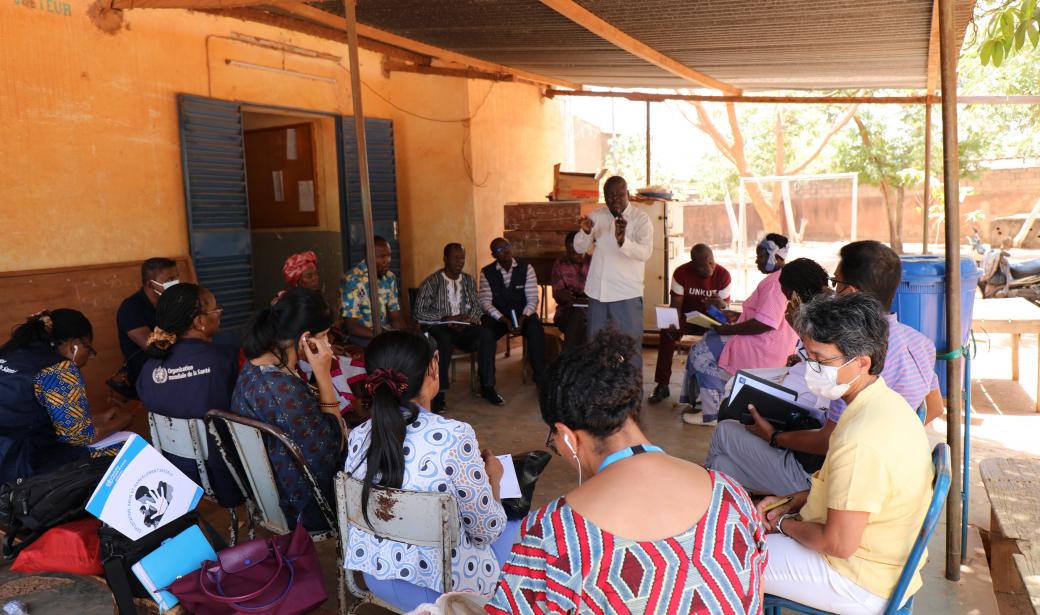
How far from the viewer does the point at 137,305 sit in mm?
4598

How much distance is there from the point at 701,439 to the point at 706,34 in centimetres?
276

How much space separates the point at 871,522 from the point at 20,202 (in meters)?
4.81

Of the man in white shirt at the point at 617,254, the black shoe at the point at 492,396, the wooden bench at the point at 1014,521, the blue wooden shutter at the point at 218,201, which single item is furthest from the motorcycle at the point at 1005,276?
the blue wooden shutter at the point at 218,201

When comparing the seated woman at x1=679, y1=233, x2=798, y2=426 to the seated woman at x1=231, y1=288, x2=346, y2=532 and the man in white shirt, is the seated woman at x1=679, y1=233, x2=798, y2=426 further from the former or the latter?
the seated woman at x1=231, y1=288, x2=346, y2=532

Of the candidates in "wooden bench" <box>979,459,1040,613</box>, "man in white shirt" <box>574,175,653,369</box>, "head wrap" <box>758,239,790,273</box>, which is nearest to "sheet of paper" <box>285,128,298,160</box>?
"man in white shirt" <box>574,175,653,369</box>

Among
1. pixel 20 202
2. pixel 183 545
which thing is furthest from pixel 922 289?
pixel 20 202

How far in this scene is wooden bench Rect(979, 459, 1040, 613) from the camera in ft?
7.50

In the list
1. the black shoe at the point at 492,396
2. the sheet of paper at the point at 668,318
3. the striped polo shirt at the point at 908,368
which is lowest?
the black shoe at the point at 492,396

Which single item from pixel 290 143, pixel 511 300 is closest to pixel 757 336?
pixel 511 300

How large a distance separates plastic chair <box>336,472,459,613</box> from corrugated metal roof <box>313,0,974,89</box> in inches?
133

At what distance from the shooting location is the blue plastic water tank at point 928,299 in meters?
3.32

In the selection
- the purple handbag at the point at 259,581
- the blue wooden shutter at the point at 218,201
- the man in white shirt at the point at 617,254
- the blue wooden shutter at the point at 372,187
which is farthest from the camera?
the blue wooden shutter at the point at 372,187

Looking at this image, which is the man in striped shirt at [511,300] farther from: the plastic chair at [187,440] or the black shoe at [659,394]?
the plastic chair at [187,440]

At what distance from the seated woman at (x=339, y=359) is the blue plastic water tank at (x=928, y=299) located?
8.01 ft
